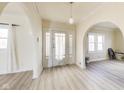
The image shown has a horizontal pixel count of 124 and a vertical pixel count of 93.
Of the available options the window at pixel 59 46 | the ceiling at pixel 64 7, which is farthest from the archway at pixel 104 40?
the ceiling at pixel 64 7

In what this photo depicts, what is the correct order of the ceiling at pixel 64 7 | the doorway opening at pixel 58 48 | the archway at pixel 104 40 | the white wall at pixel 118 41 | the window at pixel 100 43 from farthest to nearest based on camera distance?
the white wall at pixel 118 41 < the window at pixel 100 43 < the archway at pixel 104 40 < the doorway opening at pixel 58 48 < the ceiling at pixel 64 7

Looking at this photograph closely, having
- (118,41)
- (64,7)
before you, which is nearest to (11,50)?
(64,7)

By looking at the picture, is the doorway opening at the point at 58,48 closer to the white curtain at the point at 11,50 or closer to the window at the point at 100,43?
the white curtain at the point at 11,50

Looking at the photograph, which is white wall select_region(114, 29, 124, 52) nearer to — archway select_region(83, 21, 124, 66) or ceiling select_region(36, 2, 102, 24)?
archway select_region(83, 21, 124, 66)

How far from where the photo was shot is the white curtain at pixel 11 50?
3.99 meters

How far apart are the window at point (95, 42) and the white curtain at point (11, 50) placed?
4669 millimetres

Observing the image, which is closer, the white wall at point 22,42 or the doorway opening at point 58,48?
the white wall at point 22,42

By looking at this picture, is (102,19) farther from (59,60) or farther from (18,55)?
(18,55)

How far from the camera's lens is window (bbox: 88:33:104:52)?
6.50 metres

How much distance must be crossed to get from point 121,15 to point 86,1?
102 cm

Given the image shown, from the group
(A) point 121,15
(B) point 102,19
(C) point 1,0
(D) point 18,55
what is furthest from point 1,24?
(A) point 121,15

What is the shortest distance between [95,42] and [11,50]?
5374 mm

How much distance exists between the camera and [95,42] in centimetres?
670

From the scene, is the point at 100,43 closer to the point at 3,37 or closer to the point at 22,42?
the point at 22,42
